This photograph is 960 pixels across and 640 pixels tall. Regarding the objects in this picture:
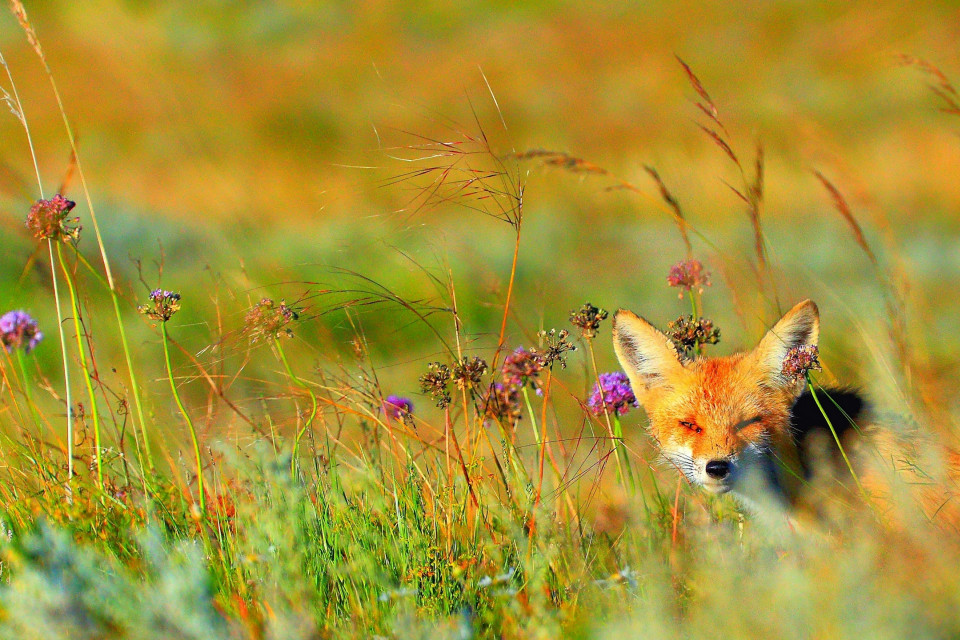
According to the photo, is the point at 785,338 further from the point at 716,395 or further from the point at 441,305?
the point at 441,305

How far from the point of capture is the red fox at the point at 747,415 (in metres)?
2.72

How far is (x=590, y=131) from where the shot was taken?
→ 55.7 ft

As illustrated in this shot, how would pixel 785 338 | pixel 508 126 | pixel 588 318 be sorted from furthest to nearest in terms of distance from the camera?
pixel 508 126 → pixel 785 338 → pixel 588 318

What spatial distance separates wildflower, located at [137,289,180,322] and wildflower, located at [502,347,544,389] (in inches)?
37.3

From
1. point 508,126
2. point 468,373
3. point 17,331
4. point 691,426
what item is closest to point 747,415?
point 691,426

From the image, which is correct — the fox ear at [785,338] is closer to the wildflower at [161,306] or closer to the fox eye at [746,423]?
the fox eye at [746,423]

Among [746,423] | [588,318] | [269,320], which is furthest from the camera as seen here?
[746,423]

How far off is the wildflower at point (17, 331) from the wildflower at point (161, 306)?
476 mm

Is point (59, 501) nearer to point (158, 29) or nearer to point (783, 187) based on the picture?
point (783, 187)

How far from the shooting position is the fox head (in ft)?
8.95

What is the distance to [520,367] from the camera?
7.86 ft

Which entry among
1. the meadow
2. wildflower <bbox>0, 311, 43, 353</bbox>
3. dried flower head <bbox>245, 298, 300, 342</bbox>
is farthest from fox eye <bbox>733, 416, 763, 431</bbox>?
wildflower <bbox>0, 311, 43, 353</bbox>

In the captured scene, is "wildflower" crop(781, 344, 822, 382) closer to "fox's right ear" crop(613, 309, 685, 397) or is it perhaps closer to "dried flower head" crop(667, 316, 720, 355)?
"dried flower head" crop(667, 316, 720, 355)

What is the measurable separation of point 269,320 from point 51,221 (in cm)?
67
